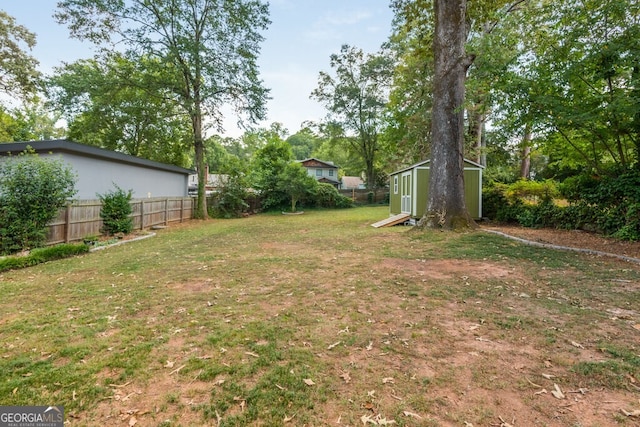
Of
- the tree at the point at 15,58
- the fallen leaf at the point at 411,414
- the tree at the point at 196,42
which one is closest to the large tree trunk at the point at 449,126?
the fallen leaf at the point at 411,414

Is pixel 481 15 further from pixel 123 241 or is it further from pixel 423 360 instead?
pixel 123 241

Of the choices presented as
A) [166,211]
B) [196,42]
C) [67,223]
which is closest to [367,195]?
[196,42]

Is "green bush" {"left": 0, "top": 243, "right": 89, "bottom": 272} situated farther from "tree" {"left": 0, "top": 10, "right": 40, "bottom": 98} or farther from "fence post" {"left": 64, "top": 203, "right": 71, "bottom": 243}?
"tree" {"left": 0, "top": 10, "right": 40, "bottom": 98}

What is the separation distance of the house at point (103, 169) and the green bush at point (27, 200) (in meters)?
1.46

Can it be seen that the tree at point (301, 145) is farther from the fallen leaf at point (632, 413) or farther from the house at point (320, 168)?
the fallen leaf at point (632, 413)

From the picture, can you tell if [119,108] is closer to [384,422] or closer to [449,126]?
[449,126]

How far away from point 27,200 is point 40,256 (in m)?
1.73

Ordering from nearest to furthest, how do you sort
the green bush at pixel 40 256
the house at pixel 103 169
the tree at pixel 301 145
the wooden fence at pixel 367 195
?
the green bush at pixel 40 256
the house at pixel 103 169
the wooden fence at pixel 367 195
the tree at pixel 301 145

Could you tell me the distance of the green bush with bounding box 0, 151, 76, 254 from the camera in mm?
6902

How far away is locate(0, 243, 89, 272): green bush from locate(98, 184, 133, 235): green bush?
2.79 meters

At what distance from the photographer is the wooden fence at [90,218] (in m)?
8.08

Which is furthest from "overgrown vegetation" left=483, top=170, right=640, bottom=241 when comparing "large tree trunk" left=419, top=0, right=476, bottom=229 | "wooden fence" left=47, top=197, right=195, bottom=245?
"wooden fence" left=47, top=197, right=195, bottom=245

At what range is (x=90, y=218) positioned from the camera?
9188 mm

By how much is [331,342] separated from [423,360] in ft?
2.46
